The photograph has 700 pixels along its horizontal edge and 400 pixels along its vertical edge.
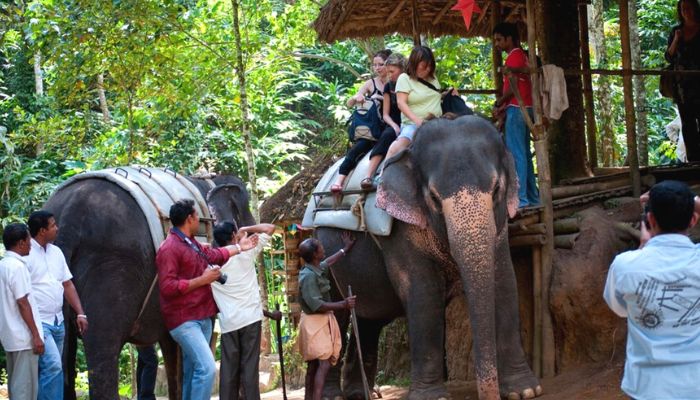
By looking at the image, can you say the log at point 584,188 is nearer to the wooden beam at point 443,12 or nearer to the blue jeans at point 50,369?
the wooden beam at point 443,12

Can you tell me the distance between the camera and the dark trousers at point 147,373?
34.7 feet

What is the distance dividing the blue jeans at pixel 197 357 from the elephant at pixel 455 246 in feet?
5.70

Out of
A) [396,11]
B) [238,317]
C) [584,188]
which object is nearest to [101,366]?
[238,317]

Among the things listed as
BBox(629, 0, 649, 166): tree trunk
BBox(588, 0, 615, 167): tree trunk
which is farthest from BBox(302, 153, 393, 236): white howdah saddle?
BBox(588, 0, 615, 167): tree trunk

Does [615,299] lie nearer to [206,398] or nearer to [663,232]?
[663,232]

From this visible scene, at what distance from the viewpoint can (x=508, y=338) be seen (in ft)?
28.8

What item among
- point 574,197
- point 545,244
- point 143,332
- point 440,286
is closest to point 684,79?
point 574,197

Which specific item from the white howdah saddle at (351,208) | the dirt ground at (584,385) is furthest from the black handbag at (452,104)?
the dirt ground at (584,385)

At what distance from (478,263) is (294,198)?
284 inches

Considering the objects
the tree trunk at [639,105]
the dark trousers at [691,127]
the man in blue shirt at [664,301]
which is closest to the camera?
the man in blue shirt at [664,301]

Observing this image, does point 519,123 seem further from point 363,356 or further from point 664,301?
point 664,301

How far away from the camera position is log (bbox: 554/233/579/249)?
986cm

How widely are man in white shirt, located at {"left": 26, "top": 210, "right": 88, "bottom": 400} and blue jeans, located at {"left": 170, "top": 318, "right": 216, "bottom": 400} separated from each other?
2.96ft

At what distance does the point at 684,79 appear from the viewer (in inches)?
435
